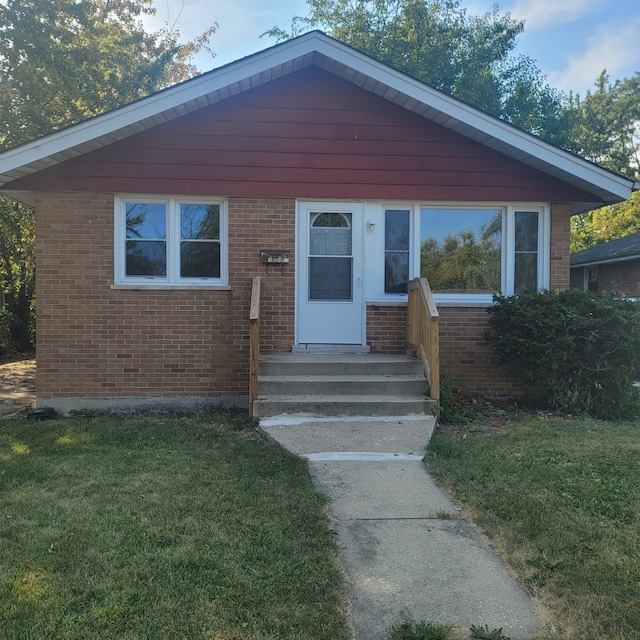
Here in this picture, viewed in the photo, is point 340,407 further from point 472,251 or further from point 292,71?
point 292,71

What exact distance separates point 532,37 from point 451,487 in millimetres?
22808

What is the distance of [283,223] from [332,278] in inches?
43.9

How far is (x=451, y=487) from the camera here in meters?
4.14

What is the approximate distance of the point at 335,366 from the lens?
679cm

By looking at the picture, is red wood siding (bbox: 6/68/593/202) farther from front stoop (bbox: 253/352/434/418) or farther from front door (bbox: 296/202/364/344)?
front stoop (bbox: 253/352/434/418)

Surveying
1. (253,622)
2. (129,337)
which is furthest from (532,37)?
(253,622)

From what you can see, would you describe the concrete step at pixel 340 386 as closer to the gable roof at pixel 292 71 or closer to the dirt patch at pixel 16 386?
the gable roof at pixel 292 71

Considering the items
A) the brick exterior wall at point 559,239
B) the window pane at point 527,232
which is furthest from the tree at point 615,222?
the window pane at point 527,232

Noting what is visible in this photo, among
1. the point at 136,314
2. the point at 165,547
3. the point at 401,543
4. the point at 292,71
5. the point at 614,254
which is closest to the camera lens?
the point at 165,547

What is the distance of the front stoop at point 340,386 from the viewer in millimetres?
6086

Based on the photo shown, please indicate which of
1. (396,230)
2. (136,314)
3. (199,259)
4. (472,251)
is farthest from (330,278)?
(136,314)

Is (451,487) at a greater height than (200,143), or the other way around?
(200,143)

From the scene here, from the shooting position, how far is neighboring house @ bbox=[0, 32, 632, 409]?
7.31 m

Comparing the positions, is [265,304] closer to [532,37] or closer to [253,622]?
[253,622]
